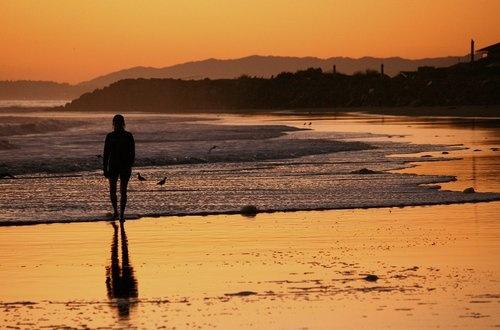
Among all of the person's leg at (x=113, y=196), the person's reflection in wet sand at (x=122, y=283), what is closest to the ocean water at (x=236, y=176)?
the person's leg at (x=113, y=196)

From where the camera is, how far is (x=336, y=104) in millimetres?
123188

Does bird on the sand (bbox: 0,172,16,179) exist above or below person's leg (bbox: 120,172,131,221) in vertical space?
below

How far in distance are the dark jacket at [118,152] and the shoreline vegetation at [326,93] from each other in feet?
192

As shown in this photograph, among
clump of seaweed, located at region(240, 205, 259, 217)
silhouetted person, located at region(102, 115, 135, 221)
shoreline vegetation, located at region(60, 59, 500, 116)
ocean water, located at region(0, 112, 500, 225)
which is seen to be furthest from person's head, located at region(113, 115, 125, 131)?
shoreline vegetation, located at region(60, 59, 500, 116)

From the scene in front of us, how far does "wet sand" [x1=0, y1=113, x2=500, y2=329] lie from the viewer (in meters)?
9.62

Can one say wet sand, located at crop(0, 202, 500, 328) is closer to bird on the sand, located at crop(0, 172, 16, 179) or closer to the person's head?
the person's head

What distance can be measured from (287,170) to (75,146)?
14.6 metres

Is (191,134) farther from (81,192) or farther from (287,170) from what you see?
(81,192)

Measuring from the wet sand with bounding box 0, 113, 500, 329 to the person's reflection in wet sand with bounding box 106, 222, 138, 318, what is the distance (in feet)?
0.05

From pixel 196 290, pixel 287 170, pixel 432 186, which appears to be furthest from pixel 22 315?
pixel 287 170

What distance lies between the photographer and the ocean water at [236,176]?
18297mm

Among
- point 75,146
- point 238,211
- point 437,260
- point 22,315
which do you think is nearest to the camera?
point 22,315

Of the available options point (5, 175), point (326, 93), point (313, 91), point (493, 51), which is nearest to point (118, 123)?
point (5, 175)

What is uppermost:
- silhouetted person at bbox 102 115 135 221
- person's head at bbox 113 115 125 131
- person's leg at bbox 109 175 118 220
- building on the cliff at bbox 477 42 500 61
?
building on the cliff at bbox 477 42 500 61
